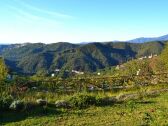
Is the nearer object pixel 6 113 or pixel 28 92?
pixel 6 113

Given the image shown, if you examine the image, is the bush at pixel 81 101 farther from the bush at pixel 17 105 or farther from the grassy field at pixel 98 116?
the bush at pixel 17 105

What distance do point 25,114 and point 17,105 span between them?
0.75 metres

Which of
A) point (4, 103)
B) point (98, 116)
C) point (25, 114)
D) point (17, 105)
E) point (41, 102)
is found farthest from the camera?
point (41, 102)

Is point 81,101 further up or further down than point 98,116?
further up

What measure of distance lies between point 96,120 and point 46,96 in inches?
225

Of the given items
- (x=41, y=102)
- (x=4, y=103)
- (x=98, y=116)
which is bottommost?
(x=98, y=116)

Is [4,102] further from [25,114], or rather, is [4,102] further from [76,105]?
[76,105]

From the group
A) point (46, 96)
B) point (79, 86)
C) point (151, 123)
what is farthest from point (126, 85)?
point (151, 123)

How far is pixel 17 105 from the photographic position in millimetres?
15414

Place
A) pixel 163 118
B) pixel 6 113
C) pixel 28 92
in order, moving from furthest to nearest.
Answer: pixel 28 92 < pixel 6 113 < pixel 163 118

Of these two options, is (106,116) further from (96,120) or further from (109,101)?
(109,101)

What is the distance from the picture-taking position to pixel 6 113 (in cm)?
1512

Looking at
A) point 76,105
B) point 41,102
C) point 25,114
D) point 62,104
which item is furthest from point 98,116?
point 41,102

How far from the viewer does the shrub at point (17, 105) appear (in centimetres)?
1532
